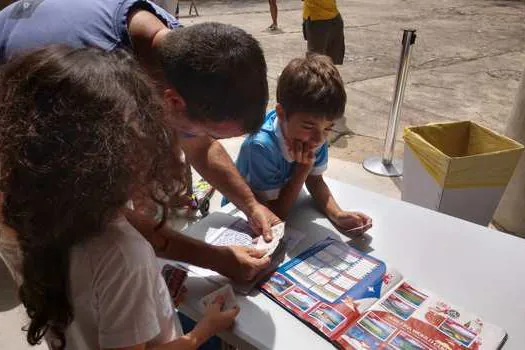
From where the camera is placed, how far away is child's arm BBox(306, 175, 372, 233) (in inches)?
50.3

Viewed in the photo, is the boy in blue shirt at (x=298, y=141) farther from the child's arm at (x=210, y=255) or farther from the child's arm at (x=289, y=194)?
the child's arm at (x=210, y=255)

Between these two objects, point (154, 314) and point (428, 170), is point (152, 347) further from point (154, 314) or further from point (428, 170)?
point (428, 170)

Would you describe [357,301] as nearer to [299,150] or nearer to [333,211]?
[333,211]

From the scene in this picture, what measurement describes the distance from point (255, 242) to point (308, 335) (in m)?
0.33

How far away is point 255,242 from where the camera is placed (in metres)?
1.21

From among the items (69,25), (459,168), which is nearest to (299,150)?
(69,25)

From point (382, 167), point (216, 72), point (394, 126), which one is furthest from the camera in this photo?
point (382, 167)

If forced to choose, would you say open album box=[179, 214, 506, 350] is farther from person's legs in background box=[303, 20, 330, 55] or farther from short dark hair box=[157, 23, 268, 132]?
person's legs in background box=[303, 20, 330, 55]

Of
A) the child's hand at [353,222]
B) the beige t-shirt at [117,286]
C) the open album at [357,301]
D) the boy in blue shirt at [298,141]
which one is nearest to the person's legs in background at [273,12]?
the boy in blue shirt at [298,141]

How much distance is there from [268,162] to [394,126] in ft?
5.88

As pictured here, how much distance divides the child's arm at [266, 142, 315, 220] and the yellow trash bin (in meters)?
0.86

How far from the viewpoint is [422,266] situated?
3.74ft

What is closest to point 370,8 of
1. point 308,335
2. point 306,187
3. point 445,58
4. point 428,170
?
point 445,58

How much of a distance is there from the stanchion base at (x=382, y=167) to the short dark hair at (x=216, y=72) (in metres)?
2.08
